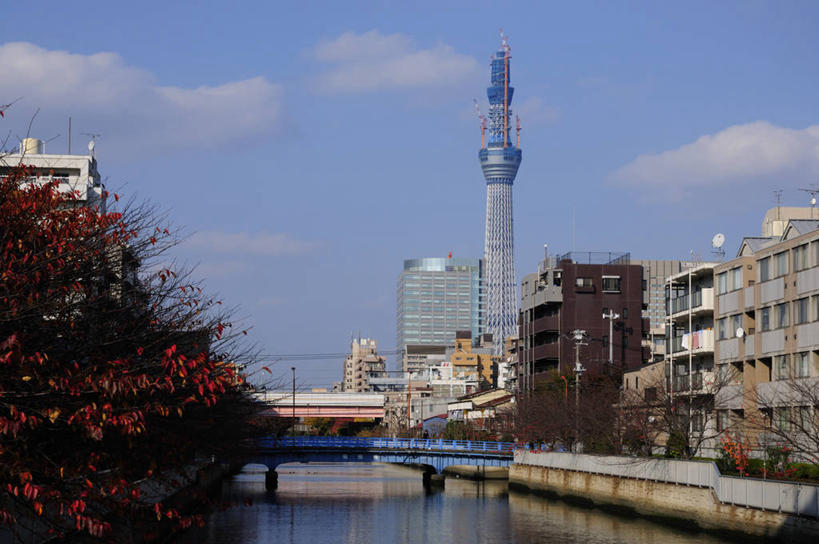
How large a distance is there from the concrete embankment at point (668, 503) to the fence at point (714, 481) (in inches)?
10.3

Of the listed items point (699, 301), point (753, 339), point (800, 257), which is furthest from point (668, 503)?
point (699, 301)

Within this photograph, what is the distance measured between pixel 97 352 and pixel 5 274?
120 inches

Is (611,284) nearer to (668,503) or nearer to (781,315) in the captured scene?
(781,315)

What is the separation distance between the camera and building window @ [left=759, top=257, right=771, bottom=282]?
2463 inches

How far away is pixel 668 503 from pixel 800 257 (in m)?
15.3

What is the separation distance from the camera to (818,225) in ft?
204

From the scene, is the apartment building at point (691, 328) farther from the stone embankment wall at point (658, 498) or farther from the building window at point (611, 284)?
the building window at point (611, 284)

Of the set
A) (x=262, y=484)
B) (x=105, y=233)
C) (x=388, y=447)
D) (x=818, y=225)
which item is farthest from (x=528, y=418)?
(x=105, y=233)

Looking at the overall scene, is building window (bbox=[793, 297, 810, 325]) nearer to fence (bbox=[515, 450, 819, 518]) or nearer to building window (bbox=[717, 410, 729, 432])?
fence (bbox=[515, 450, 819, 518])

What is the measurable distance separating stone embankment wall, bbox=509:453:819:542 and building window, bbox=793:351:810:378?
375 inches

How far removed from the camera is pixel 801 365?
58375 mm

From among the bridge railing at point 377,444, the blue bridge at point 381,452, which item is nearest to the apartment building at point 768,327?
the blue bridge at point 381,452

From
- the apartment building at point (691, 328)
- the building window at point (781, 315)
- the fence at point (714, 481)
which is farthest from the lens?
the apartment building at point (691, 328)

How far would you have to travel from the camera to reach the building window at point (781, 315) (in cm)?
6039
